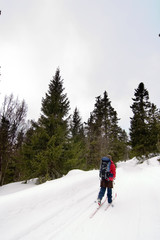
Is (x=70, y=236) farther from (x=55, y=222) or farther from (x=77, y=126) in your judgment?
(x=77, y=126)

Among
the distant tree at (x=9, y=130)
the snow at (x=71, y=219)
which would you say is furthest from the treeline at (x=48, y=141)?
the snow at (x=71, y=219)

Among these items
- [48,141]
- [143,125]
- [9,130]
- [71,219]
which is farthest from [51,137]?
[143,125]

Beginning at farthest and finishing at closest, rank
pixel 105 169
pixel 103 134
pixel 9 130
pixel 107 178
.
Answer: pixel 103 134, pixel 9 130, pixel 105 169, pixel 107 178

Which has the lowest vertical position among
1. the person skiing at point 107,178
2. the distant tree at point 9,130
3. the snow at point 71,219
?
the snow at point 71,219

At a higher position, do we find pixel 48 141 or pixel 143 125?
pixel 143 125

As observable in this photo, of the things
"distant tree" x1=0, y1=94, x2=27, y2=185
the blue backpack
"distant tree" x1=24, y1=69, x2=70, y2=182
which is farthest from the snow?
"distant tree" x1=0, y1=94, x2=27, y2=185

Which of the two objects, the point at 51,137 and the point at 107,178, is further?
the point at 51,137

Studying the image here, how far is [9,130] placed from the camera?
13641 mm

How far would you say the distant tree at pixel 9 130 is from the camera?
12775 millimetres

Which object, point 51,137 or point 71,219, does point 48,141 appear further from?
point 71,219

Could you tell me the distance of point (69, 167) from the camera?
12.8 metres

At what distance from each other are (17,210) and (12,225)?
0.54m

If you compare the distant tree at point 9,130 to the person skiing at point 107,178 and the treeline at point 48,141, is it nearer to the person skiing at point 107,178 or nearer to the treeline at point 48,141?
the treeline at point 48,141

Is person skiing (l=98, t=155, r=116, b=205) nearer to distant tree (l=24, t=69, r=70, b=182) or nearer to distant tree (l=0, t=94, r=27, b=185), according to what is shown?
distant tree (l=24, t=69, r=70, b=182)
